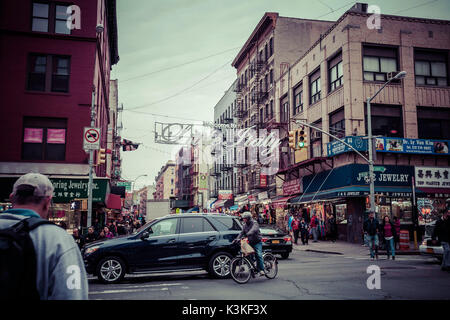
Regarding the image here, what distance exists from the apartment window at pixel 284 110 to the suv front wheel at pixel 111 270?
2943 cm

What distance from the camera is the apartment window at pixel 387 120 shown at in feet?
92.0

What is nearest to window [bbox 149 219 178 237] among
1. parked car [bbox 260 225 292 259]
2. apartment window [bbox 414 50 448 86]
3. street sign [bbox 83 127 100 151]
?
parked car [bbox 260 225 292 259]

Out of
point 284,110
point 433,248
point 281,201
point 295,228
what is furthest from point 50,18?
point 284,110

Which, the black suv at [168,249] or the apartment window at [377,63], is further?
the apartment window at [377,63]

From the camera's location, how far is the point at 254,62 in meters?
47.7

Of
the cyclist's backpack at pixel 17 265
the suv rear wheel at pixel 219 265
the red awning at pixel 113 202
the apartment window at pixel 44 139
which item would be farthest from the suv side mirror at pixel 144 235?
the red awning at pixel 113 202

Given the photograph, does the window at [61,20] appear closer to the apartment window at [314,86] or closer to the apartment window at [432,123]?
the apartment window at [314,86]

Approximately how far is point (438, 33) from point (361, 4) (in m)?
7.07

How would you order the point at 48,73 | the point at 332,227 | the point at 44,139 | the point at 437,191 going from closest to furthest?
the point at 44,139, the point at 48,73, the point at 437,191, the point at 332,227

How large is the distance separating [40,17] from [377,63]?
22.0 metres

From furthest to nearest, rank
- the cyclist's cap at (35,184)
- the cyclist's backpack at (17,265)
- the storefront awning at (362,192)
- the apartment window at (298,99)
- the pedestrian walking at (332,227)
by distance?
Result: the apartment window at (298,99)
the pedestrian walking at (332,227)
the storefront awning at (362,192)
the cyclist's cap at (35,184)
the cyclist's backpack at (17,265)

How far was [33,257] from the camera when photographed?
2193 millimetres

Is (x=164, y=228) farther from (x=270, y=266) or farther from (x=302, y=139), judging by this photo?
(x=302, y=139)
